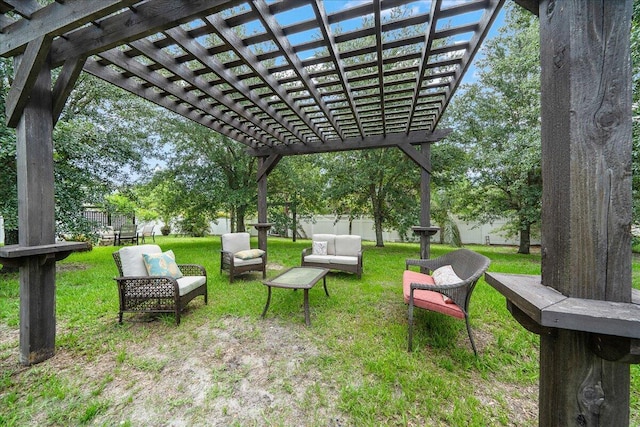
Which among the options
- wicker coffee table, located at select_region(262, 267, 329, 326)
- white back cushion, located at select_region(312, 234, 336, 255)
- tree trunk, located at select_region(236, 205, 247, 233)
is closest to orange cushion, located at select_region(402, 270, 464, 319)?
wicker coffee table, located at select_region(262, 267, 329, 326)

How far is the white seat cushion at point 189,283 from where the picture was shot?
126 inches

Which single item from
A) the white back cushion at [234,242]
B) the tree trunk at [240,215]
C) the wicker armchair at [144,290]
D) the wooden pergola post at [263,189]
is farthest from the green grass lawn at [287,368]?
the tree trunk at [240,215]

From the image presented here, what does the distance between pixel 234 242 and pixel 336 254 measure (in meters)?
2.20

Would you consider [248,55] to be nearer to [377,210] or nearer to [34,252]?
[34,252]

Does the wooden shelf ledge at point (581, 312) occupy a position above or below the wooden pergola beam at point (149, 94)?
below

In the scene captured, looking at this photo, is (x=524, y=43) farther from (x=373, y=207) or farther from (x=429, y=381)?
(x=429, y=381)

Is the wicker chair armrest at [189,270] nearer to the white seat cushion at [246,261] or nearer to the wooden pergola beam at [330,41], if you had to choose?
the white seat cushion at [246,261]

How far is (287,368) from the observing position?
2256 millimetres

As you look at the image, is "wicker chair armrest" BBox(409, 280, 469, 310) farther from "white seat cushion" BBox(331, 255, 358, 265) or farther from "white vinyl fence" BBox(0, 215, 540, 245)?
"white vinyl fence" BBox(0, 215, 540, 245)

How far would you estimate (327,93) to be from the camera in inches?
140

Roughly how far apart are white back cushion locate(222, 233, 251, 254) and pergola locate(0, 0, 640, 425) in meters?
2.17

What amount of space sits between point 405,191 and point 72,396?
→ 9.47 metres

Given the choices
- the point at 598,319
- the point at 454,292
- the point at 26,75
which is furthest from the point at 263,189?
the point at 598,319

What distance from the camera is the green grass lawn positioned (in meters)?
1.77
